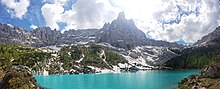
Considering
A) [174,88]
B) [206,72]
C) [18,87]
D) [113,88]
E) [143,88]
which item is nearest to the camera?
[18,87]

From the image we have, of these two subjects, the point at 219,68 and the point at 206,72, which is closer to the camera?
the point at 219,68

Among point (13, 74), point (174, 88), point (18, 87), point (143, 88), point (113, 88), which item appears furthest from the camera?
point (113, 88)

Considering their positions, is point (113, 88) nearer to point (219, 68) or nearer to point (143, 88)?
point (143, 88)

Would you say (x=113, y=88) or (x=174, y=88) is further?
(x=113, y=88)

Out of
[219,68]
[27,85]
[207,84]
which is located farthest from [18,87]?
[219,68]

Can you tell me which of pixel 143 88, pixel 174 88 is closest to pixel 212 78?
pixel 174 88

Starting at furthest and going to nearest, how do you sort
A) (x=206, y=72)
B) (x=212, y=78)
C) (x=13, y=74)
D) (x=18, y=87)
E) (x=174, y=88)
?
(x=174, y=88), (x=206, y=72), (x=212, y=78), (x=13, y=74), (x=18, y=87)

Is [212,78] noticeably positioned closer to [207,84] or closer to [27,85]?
[207,84]

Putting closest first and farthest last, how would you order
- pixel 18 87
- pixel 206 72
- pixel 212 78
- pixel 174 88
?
pixel 18 87 < pixel 212 78 < pixel 206 72 < pixel 174 88
